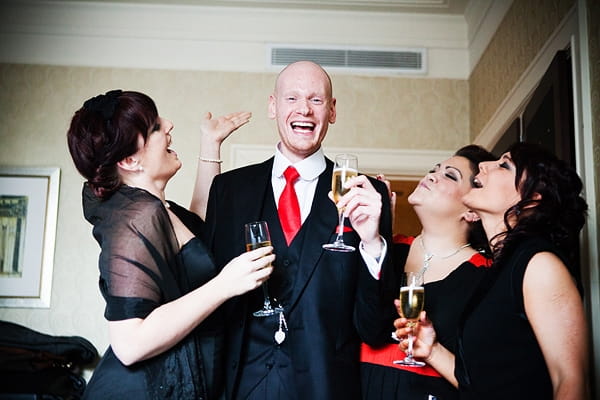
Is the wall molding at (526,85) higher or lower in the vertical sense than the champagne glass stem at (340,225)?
higher

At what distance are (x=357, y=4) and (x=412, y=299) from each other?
10.7 feet

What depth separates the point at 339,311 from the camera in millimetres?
2238

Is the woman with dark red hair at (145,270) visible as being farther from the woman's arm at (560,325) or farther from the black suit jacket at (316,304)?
the woman's arm at (560,325)

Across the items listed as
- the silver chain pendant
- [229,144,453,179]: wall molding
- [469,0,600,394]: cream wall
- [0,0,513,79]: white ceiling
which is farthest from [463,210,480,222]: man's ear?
[0,0,513,79]: white ceiling

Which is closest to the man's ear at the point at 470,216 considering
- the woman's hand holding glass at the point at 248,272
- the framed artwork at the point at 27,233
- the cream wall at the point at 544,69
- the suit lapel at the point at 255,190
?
the cream wall at the point at 544,69

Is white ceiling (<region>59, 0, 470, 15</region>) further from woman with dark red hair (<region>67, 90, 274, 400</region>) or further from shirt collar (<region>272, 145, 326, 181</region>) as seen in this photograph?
woman with dark red hair (<region>67, 90, 274, 400</region>)

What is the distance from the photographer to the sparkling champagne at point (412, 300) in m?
2.14

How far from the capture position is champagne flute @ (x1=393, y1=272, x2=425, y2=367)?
2143 millimetres

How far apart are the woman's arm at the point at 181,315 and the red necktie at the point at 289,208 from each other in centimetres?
35

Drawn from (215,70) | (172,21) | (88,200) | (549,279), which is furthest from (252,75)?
(549,279)

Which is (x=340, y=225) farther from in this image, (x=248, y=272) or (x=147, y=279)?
(x=147, y=279)

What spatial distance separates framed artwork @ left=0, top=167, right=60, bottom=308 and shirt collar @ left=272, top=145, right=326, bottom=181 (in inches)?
112

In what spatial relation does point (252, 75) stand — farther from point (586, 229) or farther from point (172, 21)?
point (586, 229)

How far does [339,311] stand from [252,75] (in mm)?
3120
